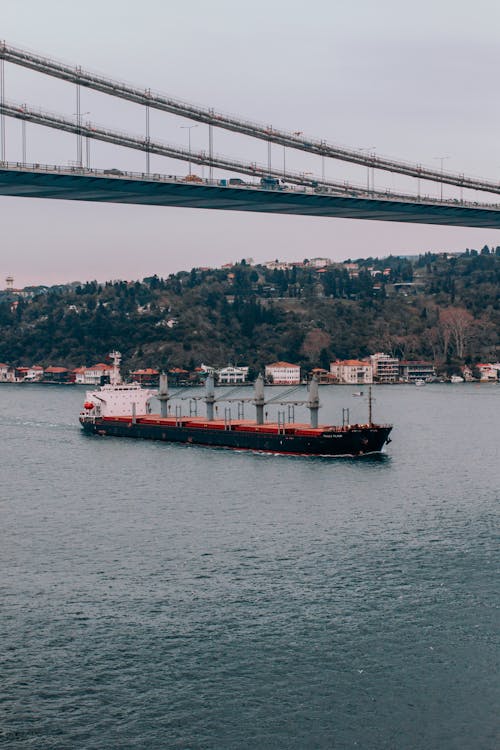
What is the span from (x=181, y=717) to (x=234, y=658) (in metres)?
3.98

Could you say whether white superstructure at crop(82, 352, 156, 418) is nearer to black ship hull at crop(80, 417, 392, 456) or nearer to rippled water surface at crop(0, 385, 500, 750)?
black ship hull at crop(80, 417, 392, 456)

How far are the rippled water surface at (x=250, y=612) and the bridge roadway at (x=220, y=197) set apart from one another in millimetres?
17364

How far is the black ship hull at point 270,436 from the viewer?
75875mm

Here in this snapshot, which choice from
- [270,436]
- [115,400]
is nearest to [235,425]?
[270,436]

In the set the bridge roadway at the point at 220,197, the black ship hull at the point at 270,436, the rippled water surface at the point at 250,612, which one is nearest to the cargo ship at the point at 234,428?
the black ship hull at the point at 270,436

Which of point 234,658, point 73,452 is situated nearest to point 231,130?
point 73,452

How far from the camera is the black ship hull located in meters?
75.9

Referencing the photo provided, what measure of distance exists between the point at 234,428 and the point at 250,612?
49608mm

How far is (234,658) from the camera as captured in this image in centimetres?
3061

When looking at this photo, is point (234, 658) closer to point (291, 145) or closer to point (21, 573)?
point (21, 573)

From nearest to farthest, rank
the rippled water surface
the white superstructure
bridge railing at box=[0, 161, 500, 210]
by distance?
1. the rippled water surface
2. bridge railing at box=[0, 161, 500, 210]
3. the white superstructure

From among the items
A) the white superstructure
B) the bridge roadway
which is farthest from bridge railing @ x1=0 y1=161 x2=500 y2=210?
the white superstructure

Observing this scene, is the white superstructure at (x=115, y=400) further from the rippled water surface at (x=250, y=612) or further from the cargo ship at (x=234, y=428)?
the rippled water surface at (x=250, y=612)

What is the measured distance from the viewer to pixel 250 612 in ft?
113
